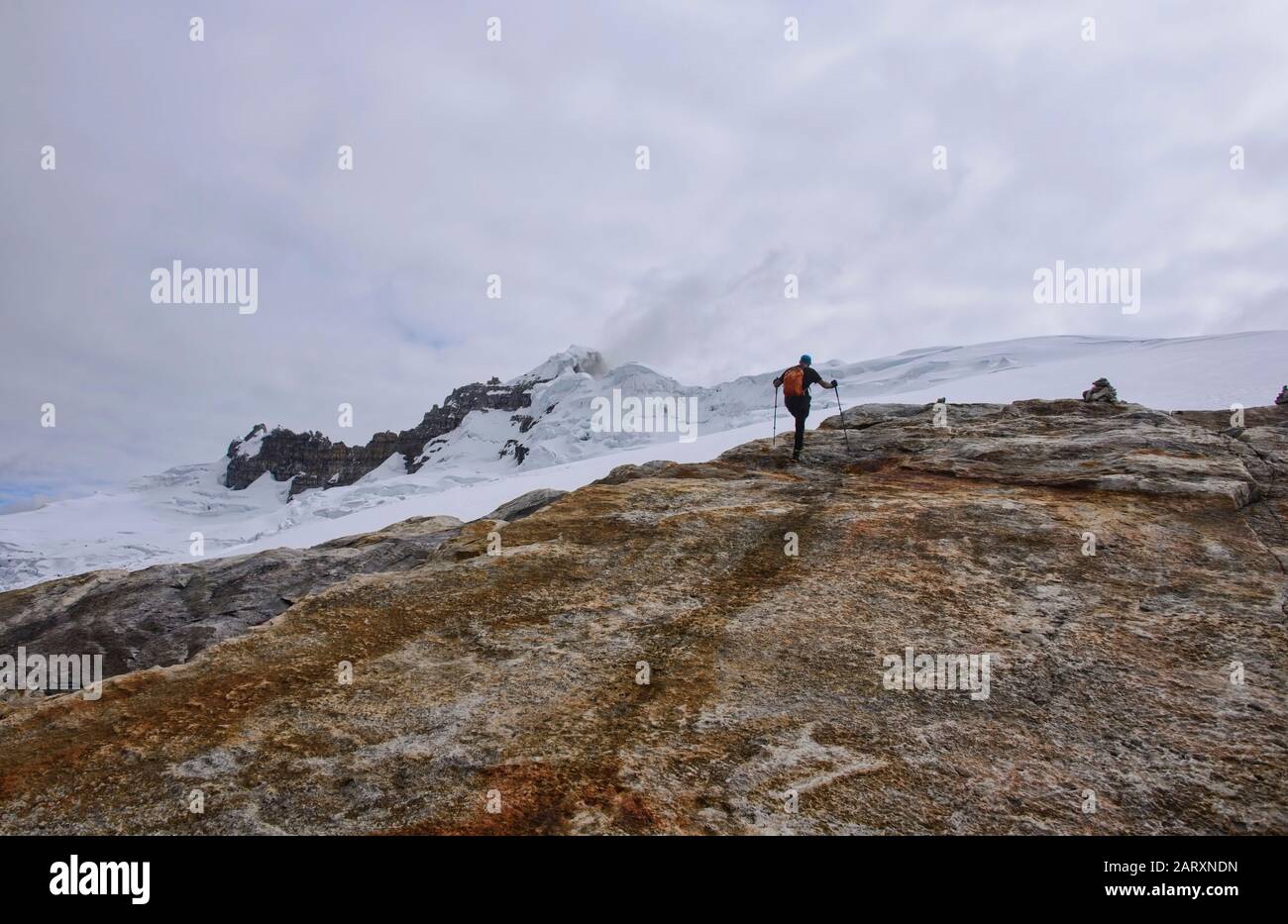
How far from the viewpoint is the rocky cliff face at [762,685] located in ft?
16.8

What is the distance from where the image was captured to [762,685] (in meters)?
6.68

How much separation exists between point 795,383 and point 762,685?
905 cm

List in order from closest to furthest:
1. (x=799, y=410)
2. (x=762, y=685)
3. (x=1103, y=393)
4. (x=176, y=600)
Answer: (x=762, y=685), (x=176, y=600), (x=799, y=410), (x=1103, y=393)

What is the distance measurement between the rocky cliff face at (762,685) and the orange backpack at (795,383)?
3.74 meters

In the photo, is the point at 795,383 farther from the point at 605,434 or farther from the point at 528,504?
the point at 605,434

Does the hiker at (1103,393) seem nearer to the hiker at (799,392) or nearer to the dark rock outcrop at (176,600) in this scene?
the hiker at (799,392)

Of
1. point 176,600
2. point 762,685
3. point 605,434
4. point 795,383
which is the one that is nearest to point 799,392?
point 795,383

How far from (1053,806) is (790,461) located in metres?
9.91

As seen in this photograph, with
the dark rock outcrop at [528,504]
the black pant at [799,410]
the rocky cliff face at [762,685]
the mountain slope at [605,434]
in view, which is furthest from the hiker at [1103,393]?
the mountain slope at [605,434]

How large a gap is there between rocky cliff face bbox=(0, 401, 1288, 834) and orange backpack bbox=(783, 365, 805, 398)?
374cm

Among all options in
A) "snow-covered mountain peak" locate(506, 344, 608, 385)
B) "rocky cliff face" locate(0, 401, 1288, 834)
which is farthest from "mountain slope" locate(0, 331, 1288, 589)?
"rocky cliff face" locate(0, 401, 1288, 834)

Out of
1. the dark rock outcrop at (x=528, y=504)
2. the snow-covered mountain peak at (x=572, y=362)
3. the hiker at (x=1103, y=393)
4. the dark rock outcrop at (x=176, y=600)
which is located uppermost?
the snow-covered mountain peak at (x=572, y=362)

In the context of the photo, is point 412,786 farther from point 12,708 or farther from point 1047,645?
point 1047,645
